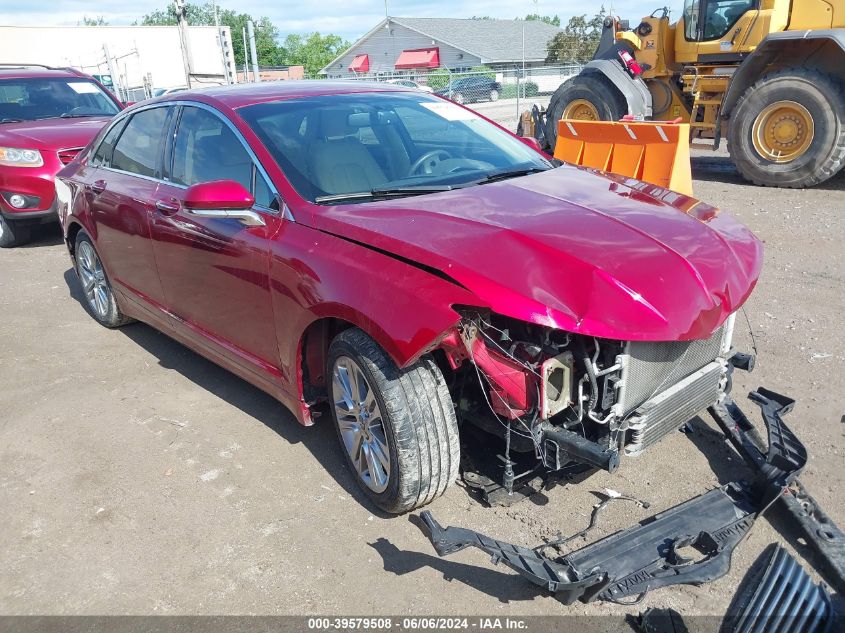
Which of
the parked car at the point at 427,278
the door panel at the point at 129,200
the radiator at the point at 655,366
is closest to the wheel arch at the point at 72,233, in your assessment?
the door panel at the point at 129,200

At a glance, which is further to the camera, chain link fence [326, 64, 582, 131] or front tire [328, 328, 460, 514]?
chain link fence [326, 64, 582, 131]

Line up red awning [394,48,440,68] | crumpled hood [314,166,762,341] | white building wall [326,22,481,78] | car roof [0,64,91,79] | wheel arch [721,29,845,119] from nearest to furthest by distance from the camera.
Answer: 1. crumpled hood [314,166,762,341]
2. car roof [0,64,91,79]
3. wheel arch [721,29,845,119]
4. red awning [394,48,440,68]
5. white building wall [326,22,481,78]

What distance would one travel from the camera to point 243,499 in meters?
3.24

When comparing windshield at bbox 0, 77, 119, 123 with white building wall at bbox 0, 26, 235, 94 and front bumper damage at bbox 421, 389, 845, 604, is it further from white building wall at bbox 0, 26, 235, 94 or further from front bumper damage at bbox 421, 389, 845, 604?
white building wall at bbox 0, 26, 235, 94

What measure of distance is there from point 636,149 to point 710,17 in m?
4.62

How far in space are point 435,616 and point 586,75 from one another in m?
10.6

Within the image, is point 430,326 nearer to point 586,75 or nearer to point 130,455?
point 130,455

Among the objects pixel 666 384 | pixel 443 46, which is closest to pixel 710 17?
pixel 666 384

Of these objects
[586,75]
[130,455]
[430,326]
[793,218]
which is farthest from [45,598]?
[586,75]

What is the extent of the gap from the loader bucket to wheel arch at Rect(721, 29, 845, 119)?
10.2ft

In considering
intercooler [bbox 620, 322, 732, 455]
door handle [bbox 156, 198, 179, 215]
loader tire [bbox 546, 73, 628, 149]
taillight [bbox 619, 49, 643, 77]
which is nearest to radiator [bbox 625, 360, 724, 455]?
intercooler [bbox 620, 322, 732, 455]

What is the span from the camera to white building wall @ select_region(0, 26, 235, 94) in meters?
40.1

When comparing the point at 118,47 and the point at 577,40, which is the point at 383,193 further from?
the point at 118,47

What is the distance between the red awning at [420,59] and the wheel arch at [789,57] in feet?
149
